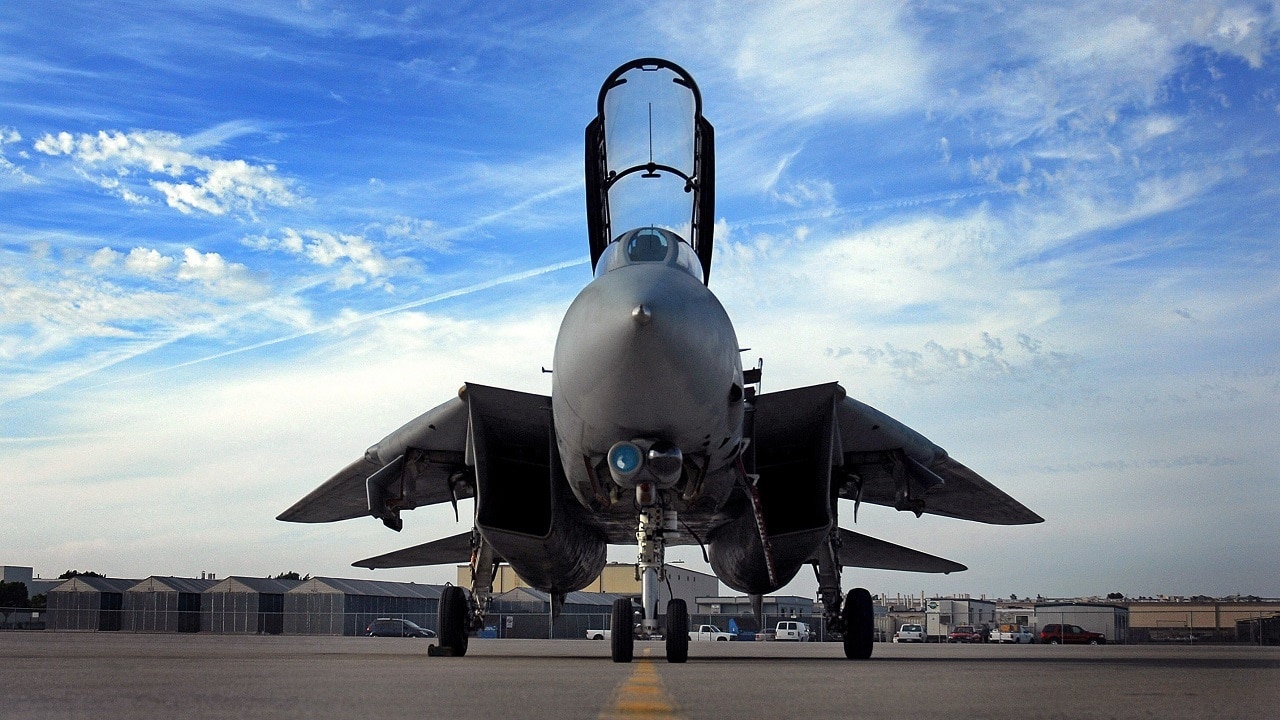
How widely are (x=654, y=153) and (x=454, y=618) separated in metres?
5.42

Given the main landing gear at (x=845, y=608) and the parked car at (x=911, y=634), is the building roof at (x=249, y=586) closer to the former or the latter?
the parked car at (x=911, y=634)

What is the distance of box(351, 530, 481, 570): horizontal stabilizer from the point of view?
17.0 m

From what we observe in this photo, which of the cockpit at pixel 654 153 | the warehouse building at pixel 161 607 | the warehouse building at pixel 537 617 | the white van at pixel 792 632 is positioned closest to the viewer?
the cockpit at pixel 654 153

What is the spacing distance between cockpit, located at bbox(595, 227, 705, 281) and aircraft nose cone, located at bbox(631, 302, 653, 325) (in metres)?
1.96

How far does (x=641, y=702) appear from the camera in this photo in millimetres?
4793

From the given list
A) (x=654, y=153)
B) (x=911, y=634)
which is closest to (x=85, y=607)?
(x=911, y=634)

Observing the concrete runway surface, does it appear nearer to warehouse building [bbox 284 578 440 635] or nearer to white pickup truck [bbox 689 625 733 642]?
white pickup truck [bbox 689 625 733 642]

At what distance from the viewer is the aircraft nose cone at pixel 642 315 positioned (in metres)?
7.58

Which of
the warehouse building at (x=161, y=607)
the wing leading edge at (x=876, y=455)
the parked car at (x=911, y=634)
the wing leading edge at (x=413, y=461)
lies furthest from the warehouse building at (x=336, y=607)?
the wing leading edge at (x=876, y=455)

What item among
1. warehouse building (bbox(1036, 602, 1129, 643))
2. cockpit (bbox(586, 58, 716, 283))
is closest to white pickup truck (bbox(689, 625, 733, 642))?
warehouse building (bbox(1036, 602, 1129, 643))

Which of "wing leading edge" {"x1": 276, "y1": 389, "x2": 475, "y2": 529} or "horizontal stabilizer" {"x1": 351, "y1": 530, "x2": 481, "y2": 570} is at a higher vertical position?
"wing leading edge" {"x1": 276, "y1": 389, "x2": 475, "y2": 529}

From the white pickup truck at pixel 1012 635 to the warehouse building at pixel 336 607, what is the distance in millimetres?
23824

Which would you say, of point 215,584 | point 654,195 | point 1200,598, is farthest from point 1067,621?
point 654,195

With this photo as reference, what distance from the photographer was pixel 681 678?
6.69 metres
